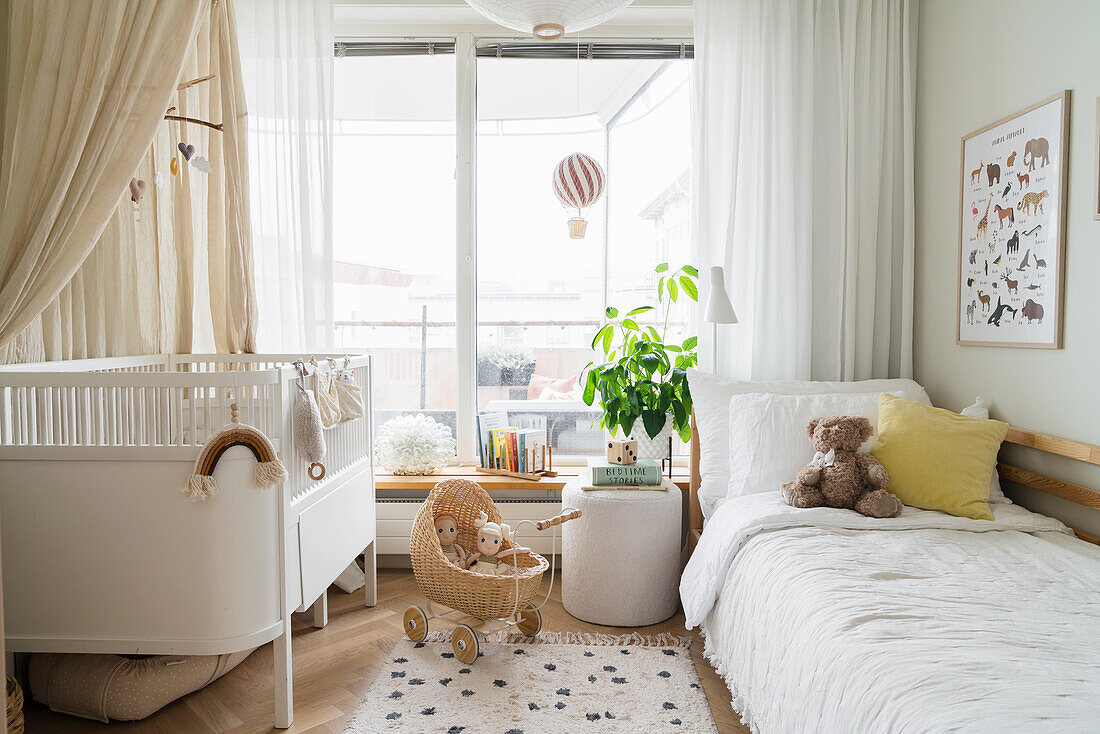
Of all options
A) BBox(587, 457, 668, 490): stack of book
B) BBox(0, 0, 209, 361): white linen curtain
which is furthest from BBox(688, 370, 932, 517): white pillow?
BBox(0, 0, 209, 361): white linen curtain

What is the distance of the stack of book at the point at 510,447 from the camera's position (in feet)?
10.2

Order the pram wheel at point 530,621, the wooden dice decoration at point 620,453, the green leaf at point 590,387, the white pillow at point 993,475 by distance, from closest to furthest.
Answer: the white pillow at point 993,475
the pram wheel at point 530,621
the wooden dice decoration at point 620,453
the green leaf at point 590,387

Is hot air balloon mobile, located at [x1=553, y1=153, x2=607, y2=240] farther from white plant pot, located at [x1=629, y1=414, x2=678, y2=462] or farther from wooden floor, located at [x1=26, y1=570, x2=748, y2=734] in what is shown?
wooden floor, located at [x1=26, y1=570, x2=748, y2=734]

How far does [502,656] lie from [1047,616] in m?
1.54

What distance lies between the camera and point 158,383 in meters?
1.77

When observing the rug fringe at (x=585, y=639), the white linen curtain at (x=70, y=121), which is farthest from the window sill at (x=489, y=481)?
the white linen curtain at (x=70, y=121)

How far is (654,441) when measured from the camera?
2.90 meters

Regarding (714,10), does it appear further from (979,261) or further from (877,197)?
(979,261)

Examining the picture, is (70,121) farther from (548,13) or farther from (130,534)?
(548,13)

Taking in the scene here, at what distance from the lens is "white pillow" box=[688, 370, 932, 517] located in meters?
2.57

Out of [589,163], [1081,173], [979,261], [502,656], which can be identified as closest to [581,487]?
[502,656]

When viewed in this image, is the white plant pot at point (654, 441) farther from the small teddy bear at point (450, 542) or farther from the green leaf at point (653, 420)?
the small teddy bear at point (450, 542)

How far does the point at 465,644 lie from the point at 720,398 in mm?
1256

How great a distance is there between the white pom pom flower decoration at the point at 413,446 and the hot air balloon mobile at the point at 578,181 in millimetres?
1164
